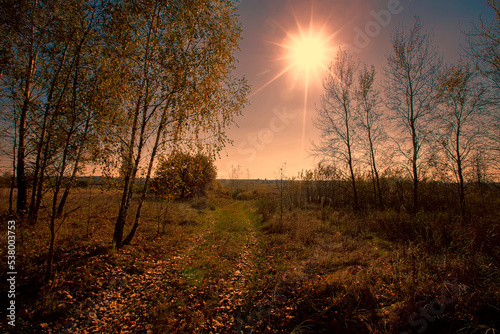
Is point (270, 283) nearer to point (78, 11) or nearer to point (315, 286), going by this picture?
point (315, 286)

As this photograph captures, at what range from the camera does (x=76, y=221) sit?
902 cm

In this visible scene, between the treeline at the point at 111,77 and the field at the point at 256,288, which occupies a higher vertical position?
the treeline at the point at 111,77

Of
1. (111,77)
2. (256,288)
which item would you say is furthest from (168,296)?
(111,77)

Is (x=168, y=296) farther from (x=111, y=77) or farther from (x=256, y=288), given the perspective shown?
(x=111, y=77)

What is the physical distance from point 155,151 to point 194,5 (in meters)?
5.36

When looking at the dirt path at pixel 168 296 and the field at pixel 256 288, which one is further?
the dirt path at pixel 168 296

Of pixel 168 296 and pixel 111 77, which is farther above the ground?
pixel 111 77

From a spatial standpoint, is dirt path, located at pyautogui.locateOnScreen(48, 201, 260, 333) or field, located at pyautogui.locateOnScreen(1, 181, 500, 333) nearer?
field, located at pyautogui.locateOnScreen(1, 181, 500, 333)

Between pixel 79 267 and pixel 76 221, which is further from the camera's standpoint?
pixel 76 221

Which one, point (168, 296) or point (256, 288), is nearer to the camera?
point (168, 296)

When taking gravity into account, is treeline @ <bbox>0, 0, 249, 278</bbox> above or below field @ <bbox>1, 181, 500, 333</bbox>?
above

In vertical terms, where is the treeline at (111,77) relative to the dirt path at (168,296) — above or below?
above

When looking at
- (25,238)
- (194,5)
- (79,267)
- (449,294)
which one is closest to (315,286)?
(449,294)

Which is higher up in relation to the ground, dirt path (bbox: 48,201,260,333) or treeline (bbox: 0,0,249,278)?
treeline (bbox: 0,0,249,278)
